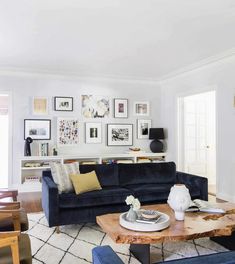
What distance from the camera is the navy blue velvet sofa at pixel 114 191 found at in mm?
3445

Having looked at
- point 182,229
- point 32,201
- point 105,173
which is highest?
point 105,173

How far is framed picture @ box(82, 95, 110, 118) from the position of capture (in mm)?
6645

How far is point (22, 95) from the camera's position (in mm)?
6188

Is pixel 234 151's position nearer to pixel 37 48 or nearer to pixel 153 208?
pixel 153 208

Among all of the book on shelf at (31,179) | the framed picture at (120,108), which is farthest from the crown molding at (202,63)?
the book on shelf at (31,179)

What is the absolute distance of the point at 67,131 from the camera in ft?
21.2

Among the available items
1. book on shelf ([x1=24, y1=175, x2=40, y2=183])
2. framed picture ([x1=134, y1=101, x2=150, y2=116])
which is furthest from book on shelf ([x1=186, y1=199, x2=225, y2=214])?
framed picture ([x1=134, y1=101, x2=150, y2=116])

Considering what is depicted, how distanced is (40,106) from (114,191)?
10.8 feet

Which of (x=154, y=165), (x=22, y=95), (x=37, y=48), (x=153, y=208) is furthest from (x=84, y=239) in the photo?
(x=22, y=95)

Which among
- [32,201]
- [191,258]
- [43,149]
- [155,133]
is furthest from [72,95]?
[191,258]

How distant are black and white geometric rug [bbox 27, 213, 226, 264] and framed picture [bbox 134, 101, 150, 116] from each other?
3.99m

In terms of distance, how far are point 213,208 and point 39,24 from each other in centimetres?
301

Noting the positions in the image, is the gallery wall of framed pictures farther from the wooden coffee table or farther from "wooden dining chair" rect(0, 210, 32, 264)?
"wooden dining chair" rect(0, 210, 32, 264)

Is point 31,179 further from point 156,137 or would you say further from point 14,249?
point 14,249
